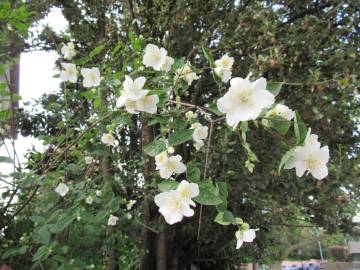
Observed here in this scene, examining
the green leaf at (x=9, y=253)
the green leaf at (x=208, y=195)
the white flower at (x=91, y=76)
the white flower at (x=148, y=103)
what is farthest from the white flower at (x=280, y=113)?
the green leaf at (x=9, y=253)

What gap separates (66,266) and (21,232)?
41 cm

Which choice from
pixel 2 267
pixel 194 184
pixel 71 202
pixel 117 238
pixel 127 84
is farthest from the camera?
pixel 117 238

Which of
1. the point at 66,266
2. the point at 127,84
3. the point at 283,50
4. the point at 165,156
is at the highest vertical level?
the point at 283,50

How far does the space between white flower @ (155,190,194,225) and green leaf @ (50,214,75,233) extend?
884 mm

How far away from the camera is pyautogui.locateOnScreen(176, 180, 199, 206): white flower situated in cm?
114

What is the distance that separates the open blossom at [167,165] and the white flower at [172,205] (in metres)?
0.17

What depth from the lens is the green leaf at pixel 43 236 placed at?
1961mm

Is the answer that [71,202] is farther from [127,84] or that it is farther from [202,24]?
[202,24]

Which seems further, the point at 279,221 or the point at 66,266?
the point at 279,221

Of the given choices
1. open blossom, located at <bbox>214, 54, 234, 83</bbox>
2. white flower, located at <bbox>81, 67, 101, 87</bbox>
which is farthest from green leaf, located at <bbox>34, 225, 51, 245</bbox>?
open blossom, located at <bbox>214, 54, 234, 83</bbox>

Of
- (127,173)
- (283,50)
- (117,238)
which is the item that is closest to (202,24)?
(283,50)

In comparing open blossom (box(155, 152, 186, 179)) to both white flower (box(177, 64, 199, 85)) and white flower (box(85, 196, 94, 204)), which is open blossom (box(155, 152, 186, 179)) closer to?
white flower (box(177, 64, 199, 85))

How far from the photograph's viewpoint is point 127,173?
13.2 feet

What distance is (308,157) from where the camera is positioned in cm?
112
